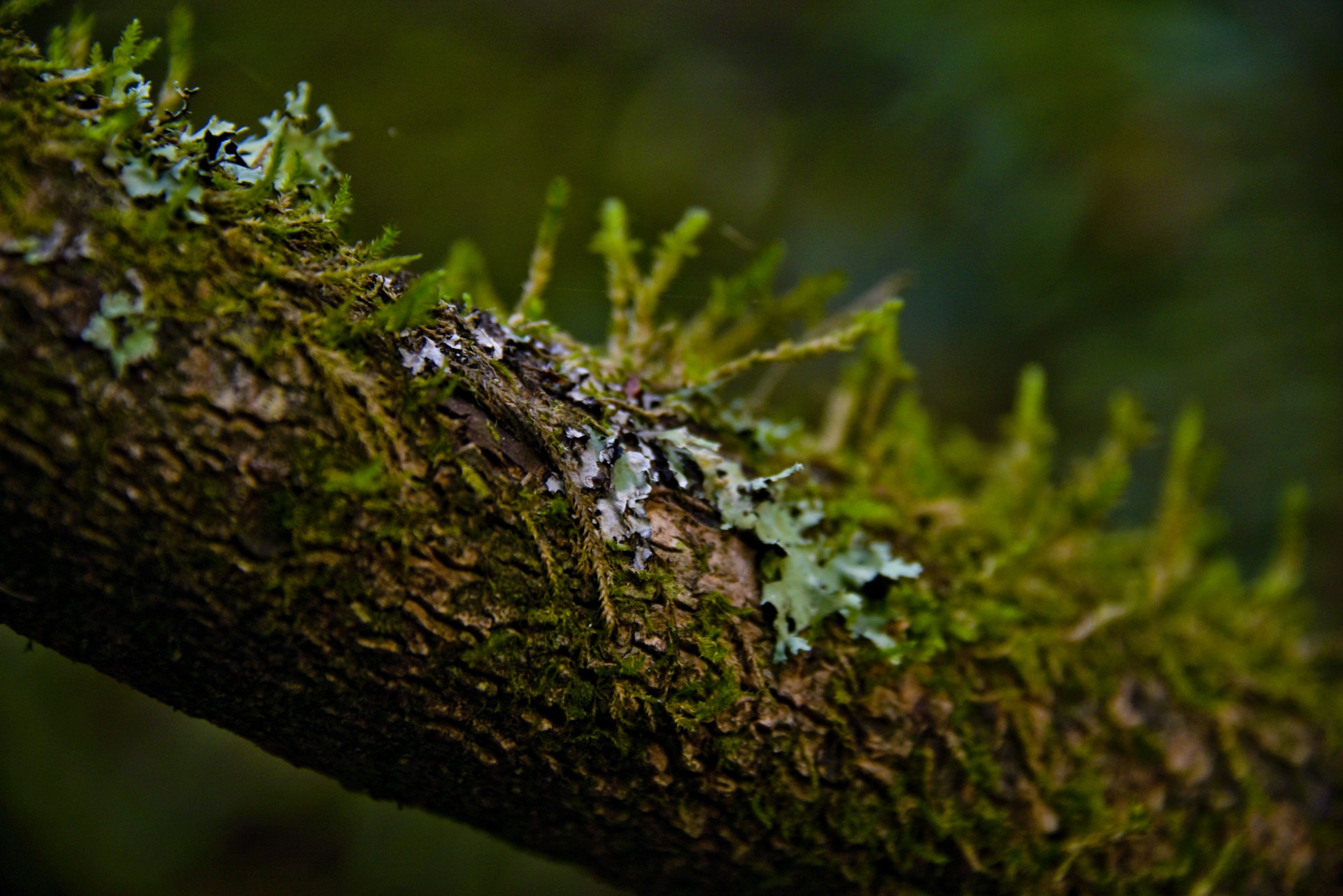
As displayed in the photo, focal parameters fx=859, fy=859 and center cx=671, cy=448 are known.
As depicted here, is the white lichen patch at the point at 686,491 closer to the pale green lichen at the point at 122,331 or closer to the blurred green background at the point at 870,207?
the pale green lichen at the point at 122,331

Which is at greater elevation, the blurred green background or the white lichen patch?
the blurred green background

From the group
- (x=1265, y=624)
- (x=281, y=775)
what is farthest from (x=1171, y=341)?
(x=281, y=775)

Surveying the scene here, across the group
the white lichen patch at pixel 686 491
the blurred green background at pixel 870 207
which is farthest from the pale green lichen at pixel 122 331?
the blurred green background at pixel 870 207

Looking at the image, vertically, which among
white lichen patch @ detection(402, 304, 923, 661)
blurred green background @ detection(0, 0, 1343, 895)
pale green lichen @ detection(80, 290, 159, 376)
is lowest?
pale green lichen @ detection(80, 290, 159, 376)

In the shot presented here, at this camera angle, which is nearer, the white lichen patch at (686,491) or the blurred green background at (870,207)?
the white lichen patch at (686,491)

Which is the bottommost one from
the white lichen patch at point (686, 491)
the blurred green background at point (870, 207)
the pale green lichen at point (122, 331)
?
the pale green lichen at point (122, 331)

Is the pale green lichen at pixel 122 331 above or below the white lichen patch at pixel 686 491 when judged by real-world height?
below

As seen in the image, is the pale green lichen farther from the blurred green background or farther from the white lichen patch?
the blurred green background

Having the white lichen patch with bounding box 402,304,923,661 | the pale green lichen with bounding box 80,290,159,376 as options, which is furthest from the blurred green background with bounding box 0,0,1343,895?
the pale green lichen with bounding box 80,290,159,376

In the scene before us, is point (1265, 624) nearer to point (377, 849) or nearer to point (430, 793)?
point (430, 793)
